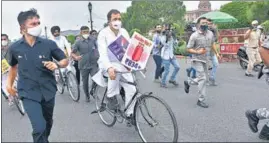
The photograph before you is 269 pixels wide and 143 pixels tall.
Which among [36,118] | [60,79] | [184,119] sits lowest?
[184,119]

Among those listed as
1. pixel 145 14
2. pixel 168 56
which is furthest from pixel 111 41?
pixel 145 14

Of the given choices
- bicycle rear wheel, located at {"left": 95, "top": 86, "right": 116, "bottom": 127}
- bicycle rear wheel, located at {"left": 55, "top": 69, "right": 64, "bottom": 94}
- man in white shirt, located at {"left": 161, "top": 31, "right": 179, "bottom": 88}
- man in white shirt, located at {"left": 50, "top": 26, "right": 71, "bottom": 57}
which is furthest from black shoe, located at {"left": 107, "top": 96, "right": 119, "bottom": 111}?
man in white shirt, located at {"left": 161, "top": 31, "right": 179, "bottom": 88}

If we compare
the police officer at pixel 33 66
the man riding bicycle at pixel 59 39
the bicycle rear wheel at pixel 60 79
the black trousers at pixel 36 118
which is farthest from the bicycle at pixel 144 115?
the bicycle rear wheel at pixel 60 79

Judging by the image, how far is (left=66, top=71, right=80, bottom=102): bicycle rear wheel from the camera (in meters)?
7.38

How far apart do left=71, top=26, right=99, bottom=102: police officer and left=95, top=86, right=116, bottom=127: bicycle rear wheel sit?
1761 millimetres

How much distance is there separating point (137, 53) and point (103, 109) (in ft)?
4.54

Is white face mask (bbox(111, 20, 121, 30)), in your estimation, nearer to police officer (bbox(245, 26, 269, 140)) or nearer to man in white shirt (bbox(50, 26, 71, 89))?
police officer (bbox(245, 26, 269, 140))

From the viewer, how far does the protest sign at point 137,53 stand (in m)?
4.26

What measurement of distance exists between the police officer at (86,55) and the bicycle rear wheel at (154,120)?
10.5 ft

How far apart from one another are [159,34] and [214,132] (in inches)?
205

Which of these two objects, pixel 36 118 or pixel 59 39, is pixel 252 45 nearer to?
pixel 59 39

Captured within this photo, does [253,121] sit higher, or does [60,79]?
[60,79]

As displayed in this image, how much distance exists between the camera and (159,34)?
9461 millimetres

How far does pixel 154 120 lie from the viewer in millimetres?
4148
